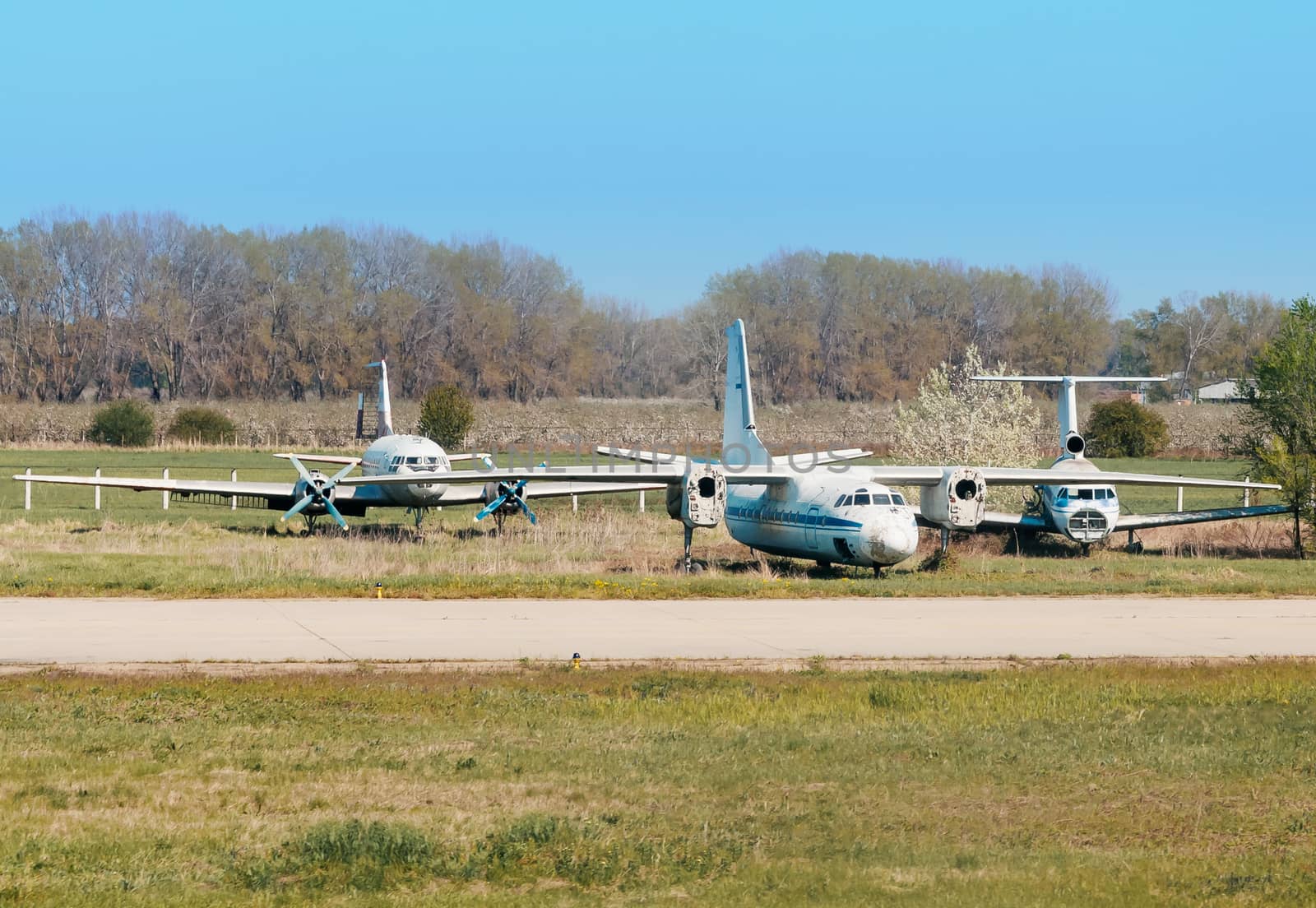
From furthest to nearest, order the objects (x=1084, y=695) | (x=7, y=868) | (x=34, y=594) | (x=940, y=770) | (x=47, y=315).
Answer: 1. (x=47, y=315)
2. (x=34, y=594)
3. (x=1084, y=695)
4. (x=940, y=770)
5. (x=7, y=868)

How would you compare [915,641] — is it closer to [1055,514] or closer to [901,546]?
[901,546]

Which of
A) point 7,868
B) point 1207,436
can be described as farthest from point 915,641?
point 1207,436

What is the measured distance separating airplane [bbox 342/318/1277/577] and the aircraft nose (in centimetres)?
2

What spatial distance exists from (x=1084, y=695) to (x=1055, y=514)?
22380 millimetres

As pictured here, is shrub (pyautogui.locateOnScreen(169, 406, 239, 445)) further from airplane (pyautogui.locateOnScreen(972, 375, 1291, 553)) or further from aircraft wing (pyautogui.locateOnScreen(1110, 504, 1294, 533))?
aircraft wing (pyautogui.locateOnScreen(1110, 504, 1294, 533))

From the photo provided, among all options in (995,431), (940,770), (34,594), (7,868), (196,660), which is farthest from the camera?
(995,431)

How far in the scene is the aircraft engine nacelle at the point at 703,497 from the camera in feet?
93.5

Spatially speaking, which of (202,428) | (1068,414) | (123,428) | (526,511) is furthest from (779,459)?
(202,428)

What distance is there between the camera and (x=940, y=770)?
10.9 m

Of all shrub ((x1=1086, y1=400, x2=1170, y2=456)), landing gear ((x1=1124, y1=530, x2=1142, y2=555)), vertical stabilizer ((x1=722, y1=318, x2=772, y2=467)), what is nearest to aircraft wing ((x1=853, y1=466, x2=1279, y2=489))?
vertical stabilizer ((x1=722, y1=318, x2=772, y2=467))

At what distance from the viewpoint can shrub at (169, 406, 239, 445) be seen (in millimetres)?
79875

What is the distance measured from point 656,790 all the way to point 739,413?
2417 cm

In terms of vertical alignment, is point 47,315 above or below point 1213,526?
above

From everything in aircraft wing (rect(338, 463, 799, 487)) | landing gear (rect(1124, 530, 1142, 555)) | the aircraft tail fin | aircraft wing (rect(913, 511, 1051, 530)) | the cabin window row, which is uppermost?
the aircraft tail fin
